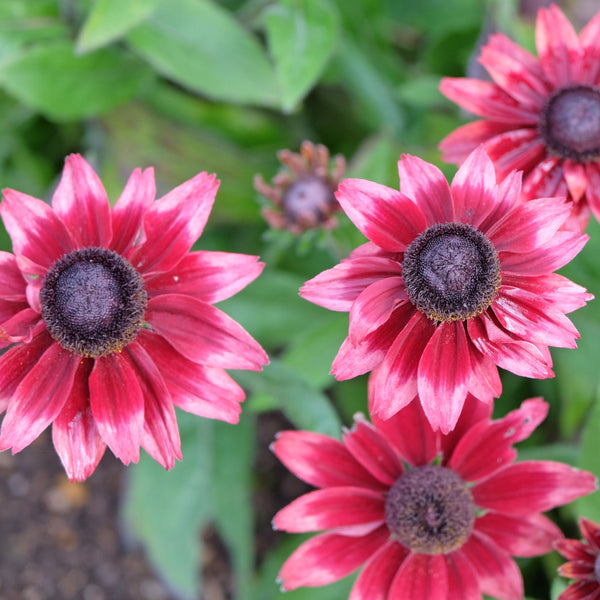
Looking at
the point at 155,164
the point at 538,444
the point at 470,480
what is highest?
the point at 470,480

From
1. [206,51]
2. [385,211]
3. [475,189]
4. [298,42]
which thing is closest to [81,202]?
[385,211]

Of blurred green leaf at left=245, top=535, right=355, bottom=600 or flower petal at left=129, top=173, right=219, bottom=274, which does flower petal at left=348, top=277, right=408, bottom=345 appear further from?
blurred green leaf at left=245, top=535, right=355, bottom=600

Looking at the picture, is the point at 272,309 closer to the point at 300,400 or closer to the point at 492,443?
the point at 300,400

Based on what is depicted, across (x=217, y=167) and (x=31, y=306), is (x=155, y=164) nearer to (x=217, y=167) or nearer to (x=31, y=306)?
(x=217, y=167)

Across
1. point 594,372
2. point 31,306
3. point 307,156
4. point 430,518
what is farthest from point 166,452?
point 594,372

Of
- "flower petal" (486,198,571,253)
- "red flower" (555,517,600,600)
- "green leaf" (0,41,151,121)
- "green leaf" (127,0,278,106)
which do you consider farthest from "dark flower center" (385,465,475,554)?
"green leaf" (0,41,151,121)

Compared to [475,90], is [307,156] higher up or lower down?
lower down
